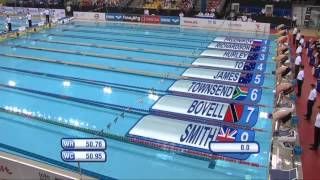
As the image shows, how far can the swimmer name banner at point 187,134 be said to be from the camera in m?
7.12

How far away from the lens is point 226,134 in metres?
7.36

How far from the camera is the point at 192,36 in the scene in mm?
17000

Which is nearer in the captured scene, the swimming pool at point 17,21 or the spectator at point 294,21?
the spectator at point 294,21

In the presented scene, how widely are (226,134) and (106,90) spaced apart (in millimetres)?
4307

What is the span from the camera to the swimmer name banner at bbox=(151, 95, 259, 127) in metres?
8.14

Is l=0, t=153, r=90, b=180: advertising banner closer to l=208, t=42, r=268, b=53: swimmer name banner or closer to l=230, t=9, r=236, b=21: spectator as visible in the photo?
l=208, t=42, r=268, b=53: swimmer name banner

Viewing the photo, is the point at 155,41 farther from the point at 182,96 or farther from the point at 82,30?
the point at 182,96

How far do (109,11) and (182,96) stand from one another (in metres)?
13.7

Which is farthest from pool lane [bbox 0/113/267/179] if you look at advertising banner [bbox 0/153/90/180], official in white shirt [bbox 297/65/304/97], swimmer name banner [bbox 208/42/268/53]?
swimmer name banner [bbox 208/42/268/53]

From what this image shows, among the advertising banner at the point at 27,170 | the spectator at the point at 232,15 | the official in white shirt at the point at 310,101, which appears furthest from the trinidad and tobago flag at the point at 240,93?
the spectator at the point at 232,15

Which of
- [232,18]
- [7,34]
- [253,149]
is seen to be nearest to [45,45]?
[7,34]

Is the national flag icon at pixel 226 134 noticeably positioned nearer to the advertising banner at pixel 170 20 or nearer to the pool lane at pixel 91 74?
the pool lane at pixel 91 74

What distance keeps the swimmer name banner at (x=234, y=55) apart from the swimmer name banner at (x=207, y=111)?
14.9 feet

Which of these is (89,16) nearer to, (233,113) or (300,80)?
(300,80)
